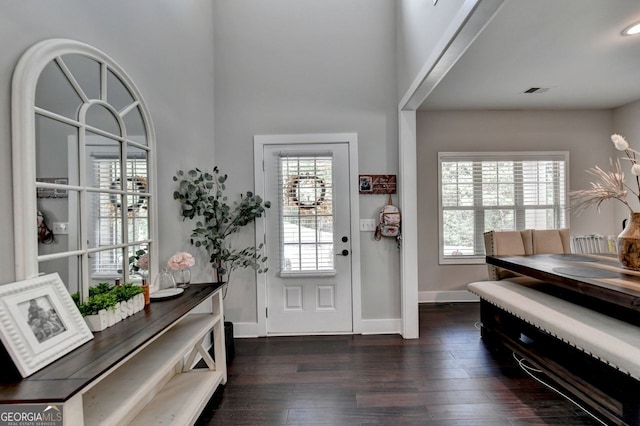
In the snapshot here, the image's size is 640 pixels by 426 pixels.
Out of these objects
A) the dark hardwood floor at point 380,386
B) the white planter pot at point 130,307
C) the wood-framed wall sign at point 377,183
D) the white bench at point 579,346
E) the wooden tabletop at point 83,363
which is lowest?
the dark hardwood floor at point 380,386

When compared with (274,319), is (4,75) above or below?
above

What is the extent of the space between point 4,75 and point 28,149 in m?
0.28

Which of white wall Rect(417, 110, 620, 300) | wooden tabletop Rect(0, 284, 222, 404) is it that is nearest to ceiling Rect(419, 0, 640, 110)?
white wall Rect(417, 110, 620, 300)

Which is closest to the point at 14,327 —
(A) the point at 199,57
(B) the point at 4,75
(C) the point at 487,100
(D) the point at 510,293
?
(B) the point at 4,75

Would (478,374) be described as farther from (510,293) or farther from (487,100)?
(487,100)

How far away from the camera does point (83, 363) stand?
3.44 feet

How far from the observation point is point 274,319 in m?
3.11

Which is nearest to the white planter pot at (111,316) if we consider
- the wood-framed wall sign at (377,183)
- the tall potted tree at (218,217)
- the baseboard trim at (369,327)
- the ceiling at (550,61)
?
the tall potted tree at (218,217)

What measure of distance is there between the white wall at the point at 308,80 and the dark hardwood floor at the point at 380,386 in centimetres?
60

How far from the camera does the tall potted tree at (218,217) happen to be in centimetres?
244

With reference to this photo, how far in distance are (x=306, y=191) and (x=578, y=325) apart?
2.31 meters

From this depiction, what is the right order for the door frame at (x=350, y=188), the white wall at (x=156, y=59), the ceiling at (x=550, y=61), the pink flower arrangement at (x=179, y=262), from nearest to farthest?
the white wall at (x=156, y=59) → the pink flower arrangement at (x=179, y=262) → the ceiling at (x=550, y=61) → the door frame at (x=350, y=188)

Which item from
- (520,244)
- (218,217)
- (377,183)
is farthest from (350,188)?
Result: (520,244)

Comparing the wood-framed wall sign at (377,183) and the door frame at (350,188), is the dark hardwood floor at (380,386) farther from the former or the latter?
the wood-framed wall sign at (377,183)
